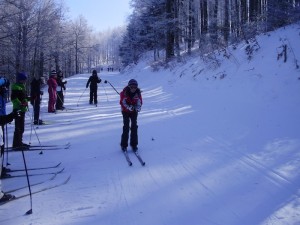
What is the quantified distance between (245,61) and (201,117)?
4.40 meters

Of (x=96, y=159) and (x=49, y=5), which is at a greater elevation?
(x=49, y=5)

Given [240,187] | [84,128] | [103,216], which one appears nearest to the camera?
[103,216]

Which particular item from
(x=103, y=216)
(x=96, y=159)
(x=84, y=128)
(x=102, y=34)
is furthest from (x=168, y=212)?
(x=102, y=34)

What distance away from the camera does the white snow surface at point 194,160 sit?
468cm

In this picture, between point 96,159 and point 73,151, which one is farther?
point 73,151

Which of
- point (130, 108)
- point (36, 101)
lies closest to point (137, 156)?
point (130, 108)

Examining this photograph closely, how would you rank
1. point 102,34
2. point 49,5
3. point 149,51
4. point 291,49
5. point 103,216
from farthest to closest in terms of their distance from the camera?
Result: point 102,34
point 149,51
point 49,5
point 291,49
point 103,216

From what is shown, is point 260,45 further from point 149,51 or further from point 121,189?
point 149,51

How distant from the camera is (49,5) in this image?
1334 inches

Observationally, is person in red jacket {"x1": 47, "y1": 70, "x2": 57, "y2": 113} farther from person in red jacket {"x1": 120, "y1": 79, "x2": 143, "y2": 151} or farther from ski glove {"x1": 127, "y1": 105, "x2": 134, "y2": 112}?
ski glove {"x1": 127, "y1": 105, "x2": 134, "y2": 112}

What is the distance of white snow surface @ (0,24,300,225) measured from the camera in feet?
15.3

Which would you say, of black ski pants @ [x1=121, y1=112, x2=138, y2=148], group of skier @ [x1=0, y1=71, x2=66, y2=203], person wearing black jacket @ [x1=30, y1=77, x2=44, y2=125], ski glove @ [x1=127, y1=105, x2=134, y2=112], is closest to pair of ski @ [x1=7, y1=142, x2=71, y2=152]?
group of skier @ [x1=0, y1=71, x2=66, y2=203]

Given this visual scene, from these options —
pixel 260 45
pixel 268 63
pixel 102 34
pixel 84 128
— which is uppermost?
pixel 102 34

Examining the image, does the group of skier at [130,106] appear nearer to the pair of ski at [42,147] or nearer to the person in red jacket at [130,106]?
the person in red jacket at [130,106]
